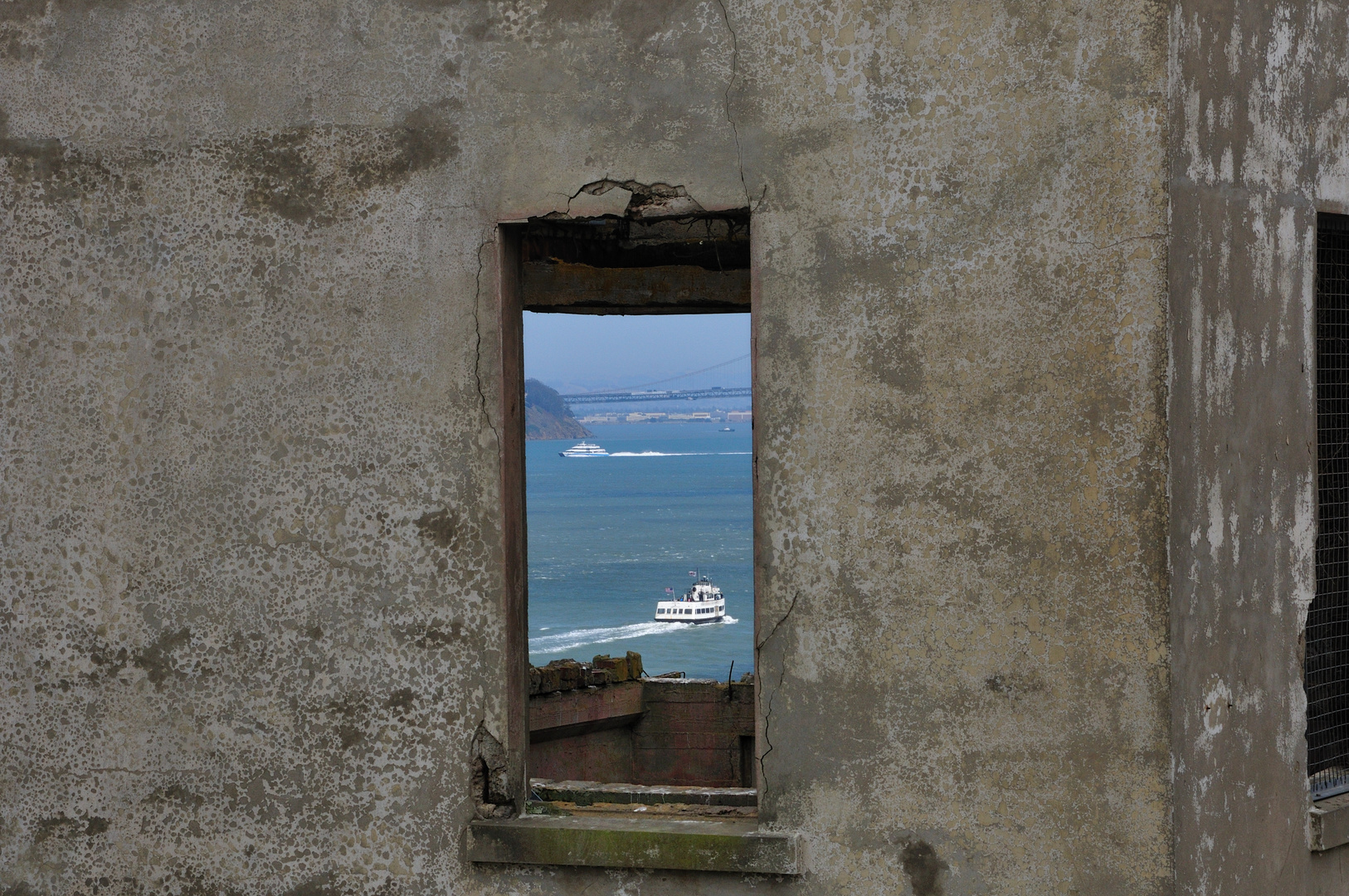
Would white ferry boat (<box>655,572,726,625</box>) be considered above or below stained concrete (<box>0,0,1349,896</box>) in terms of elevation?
below

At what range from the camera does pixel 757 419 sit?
11.4 ft

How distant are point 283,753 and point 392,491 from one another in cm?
96

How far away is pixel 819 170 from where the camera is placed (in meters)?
3.43

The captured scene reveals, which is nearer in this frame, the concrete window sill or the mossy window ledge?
the mossy window ledge

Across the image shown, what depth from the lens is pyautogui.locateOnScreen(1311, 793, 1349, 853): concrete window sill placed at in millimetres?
3713

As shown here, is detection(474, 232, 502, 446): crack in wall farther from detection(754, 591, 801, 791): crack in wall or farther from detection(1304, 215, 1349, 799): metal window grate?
detection(1304, 215, 1349, 799): metal window grate

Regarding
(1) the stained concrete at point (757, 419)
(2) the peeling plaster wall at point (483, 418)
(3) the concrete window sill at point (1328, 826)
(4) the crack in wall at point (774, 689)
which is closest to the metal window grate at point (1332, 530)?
(3) the concrete window sill at point (1328, 826)

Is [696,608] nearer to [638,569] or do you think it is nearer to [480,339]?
[638,569]

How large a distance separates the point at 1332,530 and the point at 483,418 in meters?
3.27

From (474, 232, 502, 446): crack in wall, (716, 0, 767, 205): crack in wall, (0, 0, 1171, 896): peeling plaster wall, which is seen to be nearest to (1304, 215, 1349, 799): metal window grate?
(0, 0, 1171, 896): peeling plaster wall

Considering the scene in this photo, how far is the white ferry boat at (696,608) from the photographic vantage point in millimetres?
58656

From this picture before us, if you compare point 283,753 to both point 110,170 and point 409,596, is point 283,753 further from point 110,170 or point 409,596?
point 110,170

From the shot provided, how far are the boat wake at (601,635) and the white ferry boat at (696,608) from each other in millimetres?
361

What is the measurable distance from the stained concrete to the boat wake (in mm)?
47753
